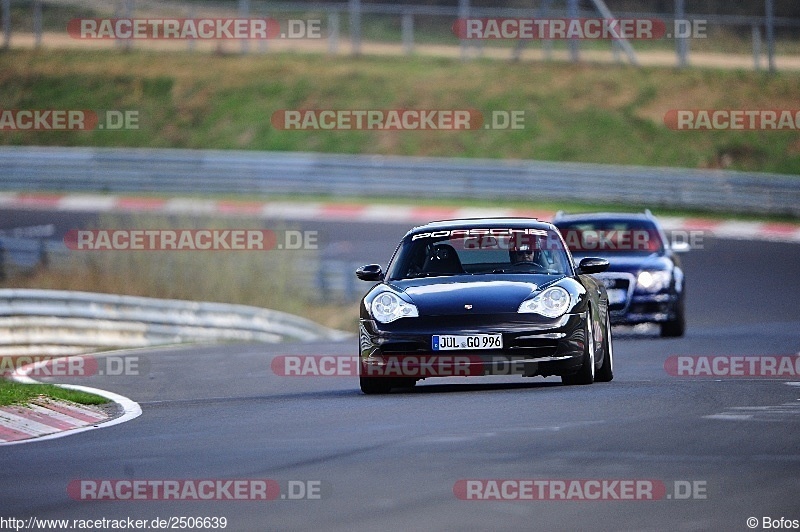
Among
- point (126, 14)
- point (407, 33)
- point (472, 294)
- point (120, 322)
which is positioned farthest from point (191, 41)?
point (472, 294)

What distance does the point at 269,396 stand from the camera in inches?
534

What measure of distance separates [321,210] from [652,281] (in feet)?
64.4

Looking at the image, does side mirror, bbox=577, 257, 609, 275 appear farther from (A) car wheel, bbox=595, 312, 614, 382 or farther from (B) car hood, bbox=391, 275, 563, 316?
(B) car hood, bbox=391, 275, 563, 316

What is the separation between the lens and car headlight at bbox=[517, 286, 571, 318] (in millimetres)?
12266

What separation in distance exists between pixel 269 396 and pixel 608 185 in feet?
82.3

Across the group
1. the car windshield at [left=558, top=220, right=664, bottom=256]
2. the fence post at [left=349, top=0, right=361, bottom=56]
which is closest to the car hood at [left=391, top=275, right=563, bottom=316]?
the car windshield at [left=558, top=220, right=664, bottom=256]

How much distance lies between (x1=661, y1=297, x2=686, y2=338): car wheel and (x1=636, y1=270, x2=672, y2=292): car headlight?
379mm

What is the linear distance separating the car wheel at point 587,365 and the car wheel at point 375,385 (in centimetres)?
138

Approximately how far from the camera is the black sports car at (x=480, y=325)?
480 inches

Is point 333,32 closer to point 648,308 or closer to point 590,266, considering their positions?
point 648,308

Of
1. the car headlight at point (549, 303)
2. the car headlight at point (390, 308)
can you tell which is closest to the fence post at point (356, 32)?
the car headlight at point (390, 308)

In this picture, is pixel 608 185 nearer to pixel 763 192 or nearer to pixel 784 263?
pixel 763 192

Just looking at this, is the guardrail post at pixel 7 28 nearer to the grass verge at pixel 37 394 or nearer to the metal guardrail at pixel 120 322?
the metal guardrail at pixel 120 322

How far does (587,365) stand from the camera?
41.6 feet
